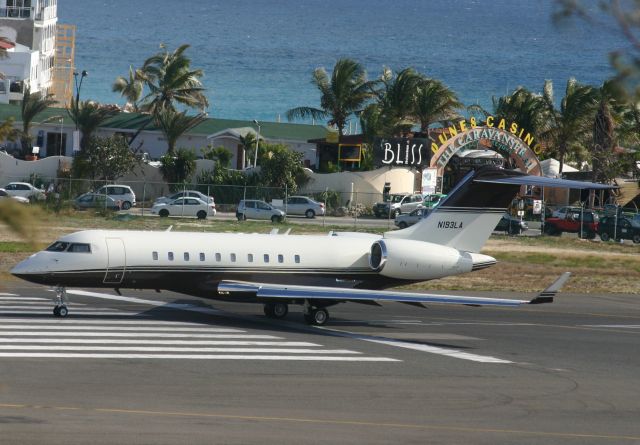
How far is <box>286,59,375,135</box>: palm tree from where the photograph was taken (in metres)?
87.3

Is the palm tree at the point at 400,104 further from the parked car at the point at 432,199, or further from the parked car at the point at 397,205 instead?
the parked car at the point at 432,199

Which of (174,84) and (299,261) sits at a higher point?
(174,84)

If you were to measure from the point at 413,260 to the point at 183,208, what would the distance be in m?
35.2

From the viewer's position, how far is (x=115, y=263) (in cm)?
3120

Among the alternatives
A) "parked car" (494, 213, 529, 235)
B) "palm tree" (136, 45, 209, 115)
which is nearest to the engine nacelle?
"parked car" (494, 213, 529, 235)

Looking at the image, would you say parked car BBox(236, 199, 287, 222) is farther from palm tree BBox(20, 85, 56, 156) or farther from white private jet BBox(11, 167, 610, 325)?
white private jet BBox(11, 167, 610, 325)

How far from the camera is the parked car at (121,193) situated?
224 ft

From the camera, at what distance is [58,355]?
1028 inches

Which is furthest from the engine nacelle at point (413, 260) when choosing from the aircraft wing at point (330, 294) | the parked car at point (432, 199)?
the parked car at point (432, 199)

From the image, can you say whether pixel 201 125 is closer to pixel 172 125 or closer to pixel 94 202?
pixel 172 125

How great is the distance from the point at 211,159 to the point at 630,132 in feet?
103

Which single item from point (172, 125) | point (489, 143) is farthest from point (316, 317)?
point (172, 125)

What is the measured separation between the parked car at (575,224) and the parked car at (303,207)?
14.9m

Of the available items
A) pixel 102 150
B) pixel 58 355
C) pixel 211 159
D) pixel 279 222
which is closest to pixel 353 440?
pixel 58 355
